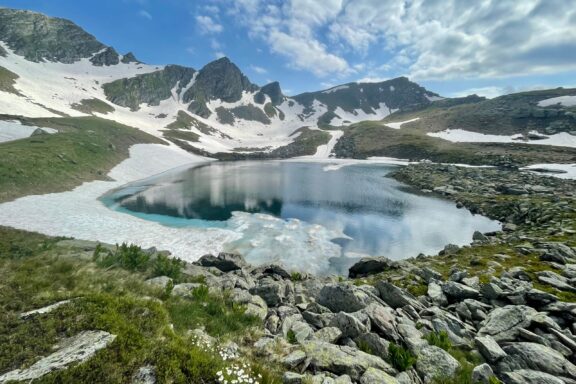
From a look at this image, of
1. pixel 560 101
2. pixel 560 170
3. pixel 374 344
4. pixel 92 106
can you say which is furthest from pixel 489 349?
pixel 560 101

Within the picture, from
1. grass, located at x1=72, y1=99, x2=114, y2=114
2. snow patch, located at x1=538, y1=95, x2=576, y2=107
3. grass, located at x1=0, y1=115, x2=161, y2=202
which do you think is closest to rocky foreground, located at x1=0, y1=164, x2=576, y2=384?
grass, located at x1=0, y1=115, x2=161, y2=202

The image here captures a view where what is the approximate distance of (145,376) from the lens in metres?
5.40

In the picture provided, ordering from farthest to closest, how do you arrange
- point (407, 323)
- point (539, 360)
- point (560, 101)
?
point (560, 101) → point (407, 323) → point (539, 360)

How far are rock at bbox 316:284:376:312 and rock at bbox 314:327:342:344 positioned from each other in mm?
2379

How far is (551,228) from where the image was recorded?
24188 millimetres

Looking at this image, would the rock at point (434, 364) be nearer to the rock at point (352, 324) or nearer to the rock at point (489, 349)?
the rock at point (489, 349)

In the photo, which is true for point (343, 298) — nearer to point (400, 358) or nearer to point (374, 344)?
point (374, 344)

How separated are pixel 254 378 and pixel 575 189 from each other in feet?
190

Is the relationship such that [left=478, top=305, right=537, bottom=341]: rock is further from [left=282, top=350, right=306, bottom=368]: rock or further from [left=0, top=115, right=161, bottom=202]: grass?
[left=0, top=115, right=161, bottom=202]: grass

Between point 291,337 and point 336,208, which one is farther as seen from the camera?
point 336,208

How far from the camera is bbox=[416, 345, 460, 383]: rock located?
7020 millimetres

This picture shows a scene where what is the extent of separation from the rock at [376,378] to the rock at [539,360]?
3634mm

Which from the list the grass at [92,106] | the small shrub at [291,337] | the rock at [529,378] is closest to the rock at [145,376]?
the small shrub at [291,337]

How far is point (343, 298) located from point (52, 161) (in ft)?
178
